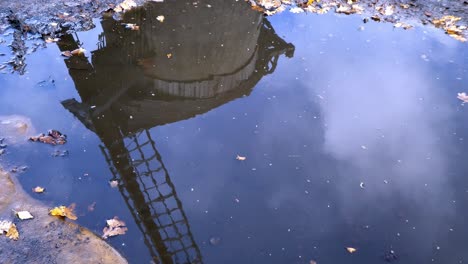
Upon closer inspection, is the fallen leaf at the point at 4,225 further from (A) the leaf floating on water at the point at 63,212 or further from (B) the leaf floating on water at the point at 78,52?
(B) the leaf floating on water at the point at 78,52

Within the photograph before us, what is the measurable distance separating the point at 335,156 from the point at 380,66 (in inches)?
96.8

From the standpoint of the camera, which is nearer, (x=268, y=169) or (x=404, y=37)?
(x=268, y=169)

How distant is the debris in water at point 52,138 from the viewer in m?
5.02

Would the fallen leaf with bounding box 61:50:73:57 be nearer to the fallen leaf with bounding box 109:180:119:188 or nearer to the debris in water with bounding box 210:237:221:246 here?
the fallen leaf with bounding box 109:180:119:188

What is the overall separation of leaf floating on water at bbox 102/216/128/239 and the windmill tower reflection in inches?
6.8

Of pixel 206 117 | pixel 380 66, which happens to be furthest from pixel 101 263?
pixel 380 66

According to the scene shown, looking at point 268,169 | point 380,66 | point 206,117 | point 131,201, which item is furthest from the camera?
point 380,66

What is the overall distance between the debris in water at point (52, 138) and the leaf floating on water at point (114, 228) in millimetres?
1449

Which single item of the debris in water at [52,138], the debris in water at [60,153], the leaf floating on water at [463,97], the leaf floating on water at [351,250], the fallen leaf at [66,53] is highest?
the fallen leaf at [66,53]

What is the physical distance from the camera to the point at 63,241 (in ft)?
13.1

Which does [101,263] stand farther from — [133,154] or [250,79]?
[250,79]

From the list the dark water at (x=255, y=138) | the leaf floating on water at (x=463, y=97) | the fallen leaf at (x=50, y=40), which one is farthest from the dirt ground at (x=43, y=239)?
the leaf floating on water at (x=463, y=97)

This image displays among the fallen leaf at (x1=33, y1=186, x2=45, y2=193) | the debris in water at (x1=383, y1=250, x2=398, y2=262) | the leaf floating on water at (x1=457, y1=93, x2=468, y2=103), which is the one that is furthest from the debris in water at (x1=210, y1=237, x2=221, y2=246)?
the leaf floating on water at (x1=457, y1=93, x2=468, y2=103)

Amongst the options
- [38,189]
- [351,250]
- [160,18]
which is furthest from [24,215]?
[160,18]
